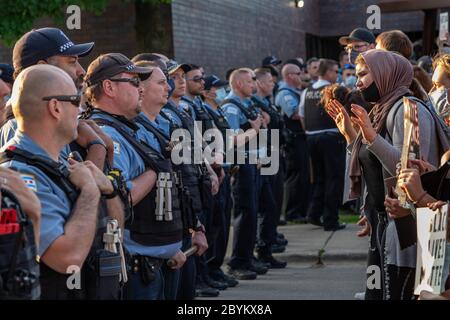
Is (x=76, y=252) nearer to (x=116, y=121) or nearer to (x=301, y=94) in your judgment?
(x=116, y=121)

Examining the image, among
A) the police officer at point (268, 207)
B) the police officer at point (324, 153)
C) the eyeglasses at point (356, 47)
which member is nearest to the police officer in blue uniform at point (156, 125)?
the eyeglasses at point (356, 47)

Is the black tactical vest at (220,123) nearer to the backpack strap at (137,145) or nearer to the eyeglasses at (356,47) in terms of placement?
the eyeglasses at (356,47)

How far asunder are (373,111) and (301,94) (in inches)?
288

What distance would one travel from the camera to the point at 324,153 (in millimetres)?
11938

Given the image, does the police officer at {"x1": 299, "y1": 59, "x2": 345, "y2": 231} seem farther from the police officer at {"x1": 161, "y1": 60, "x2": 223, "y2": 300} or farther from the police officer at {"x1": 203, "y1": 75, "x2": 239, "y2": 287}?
the police officer at {"x1": 161, "y1": 60, "x2": 223, "y2": 300}

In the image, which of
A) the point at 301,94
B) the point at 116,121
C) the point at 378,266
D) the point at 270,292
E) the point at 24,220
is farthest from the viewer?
the point at 301,94

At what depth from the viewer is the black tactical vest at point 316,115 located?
39.0 ft

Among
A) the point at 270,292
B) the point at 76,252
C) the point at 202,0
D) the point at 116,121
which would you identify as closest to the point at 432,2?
the point at 202,0

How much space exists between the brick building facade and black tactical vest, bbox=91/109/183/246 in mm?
9342

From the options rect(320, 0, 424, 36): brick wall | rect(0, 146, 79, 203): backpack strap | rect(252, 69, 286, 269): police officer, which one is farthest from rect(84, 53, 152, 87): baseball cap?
rect(320, 0, 424, 36): brick wall

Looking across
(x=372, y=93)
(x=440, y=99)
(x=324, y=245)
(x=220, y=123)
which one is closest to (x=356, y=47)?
(x=440, y=99)

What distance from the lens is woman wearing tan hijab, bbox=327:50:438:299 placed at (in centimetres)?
516

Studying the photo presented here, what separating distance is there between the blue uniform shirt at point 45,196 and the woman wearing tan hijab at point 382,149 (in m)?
2.23

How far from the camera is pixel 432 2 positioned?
1697 centimetres
